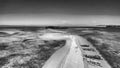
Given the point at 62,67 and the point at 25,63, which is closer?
the point at 62,67

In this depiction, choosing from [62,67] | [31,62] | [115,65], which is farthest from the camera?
[31,62]

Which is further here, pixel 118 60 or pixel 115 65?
pixel 118 60

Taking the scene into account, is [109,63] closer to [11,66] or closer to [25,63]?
[25,63]

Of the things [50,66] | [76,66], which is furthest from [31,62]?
[76,66]

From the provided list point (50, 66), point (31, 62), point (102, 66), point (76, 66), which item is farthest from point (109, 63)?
point (31, 62)

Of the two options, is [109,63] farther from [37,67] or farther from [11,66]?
[11,66]

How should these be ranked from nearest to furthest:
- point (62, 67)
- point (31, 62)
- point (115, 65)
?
point (62, 67), point (115, 65), point (31, 62)

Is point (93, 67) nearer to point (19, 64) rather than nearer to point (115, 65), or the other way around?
point (115, 65)

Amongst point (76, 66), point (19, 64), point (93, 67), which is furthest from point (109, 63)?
point (19, 64)
